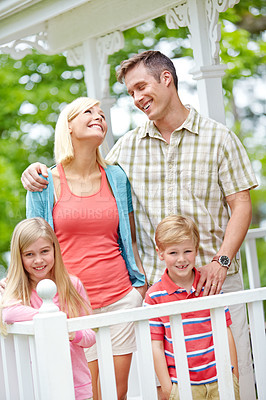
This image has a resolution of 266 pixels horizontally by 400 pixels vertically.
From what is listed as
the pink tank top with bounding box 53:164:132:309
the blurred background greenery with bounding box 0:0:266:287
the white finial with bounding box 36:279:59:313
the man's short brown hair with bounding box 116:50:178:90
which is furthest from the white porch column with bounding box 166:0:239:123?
the blurred background greenery with bounding box 0:0:266:287

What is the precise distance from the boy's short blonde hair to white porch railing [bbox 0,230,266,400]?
0.51m

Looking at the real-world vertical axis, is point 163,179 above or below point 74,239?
above

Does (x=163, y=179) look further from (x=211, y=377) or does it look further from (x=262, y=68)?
(x=262, y=68)

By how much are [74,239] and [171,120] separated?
31.1 inches

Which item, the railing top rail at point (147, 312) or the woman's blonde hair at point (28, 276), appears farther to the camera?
the woman's blonde hair at point (28, 276)

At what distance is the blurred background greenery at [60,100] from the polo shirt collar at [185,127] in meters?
8.76

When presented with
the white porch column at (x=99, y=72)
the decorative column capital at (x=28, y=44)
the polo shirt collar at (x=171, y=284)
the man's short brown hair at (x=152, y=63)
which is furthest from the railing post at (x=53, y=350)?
the decorative column capital at (x=28, y=44)

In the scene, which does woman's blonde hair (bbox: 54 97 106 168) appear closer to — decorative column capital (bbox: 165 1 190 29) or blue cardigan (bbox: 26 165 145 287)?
blue cardigan (bbox: 26 165 145 287)

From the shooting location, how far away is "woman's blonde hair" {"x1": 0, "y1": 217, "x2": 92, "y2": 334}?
299cm

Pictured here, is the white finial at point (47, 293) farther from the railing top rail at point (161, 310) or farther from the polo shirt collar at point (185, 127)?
the polo shirt collar at point (185, 127)

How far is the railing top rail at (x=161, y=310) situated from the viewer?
2461 millimetres

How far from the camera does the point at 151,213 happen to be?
356 centimetres

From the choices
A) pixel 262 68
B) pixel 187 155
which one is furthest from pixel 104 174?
pixel 262 68

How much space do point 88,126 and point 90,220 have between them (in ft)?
1.50
